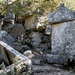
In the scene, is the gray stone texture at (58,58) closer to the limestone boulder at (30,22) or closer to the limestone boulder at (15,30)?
the limestone boulder at (30,22)

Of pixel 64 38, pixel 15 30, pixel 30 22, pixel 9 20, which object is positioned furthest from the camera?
pixel 9 20

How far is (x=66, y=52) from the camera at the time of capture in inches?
266

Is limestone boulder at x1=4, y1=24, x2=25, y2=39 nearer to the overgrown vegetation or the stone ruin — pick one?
the overgrown vegetation

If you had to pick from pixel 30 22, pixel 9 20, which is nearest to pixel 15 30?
pixel 30 22

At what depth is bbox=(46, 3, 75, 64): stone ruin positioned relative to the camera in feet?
21.8

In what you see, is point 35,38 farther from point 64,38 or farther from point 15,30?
point 64,38

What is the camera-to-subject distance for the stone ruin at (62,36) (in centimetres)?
666

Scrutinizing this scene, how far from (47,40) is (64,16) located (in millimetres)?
5173

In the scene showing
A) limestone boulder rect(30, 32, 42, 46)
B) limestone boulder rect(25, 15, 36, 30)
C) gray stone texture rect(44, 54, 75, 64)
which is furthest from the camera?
limestone boulder rect(25, 15, 36, 30)

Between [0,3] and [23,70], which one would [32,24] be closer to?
[0,3]

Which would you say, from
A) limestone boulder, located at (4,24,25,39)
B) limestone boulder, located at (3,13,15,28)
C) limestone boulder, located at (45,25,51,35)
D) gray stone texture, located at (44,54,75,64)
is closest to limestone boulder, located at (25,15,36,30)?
limestone boulder, located at (4,24,25,39)

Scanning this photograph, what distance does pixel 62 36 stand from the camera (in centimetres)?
684

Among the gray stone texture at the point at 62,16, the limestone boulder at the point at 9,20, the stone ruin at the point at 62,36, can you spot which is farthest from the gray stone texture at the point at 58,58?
the limestone boulder at the point at 9,20

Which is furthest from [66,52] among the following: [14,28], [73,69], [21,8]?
[14,28]
